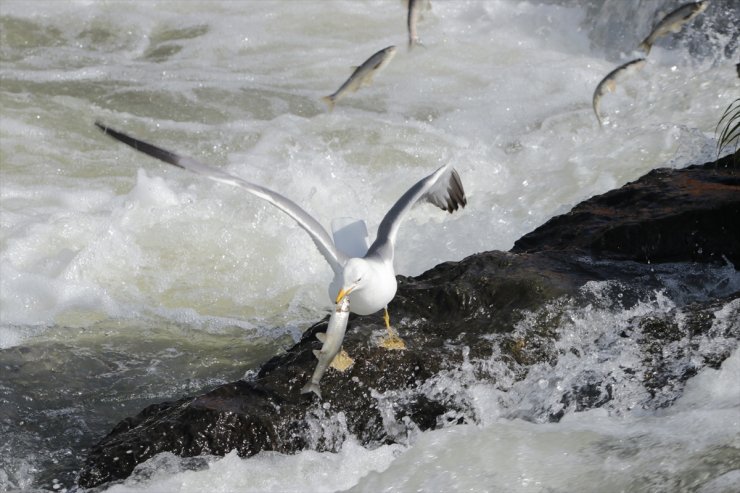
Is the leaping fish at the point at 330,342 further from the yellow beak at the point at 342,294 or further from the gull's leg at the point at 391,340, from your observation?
the gull's leg at the point at 391,340

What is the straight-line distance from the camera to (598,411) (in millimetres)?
4297

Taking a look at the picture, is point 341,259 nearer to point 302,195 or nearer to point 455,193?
point 455,193

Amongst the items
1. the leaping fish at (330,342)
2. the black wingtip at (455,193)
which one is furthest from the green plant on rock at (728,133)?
the leaping fish at (330,342)

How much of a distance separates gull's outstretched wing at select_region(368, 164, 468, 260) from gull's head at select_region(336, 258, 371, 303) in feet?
1.12

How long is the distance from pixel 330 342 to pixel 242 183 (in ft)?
2.51

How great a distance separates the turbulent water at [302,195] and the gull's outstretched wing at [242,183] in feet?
2.28

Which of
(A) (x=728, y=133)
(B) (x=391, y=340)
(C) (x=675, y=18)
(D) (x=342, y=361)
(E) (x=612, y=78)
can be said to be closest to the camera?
(D) (x=342, y=361)

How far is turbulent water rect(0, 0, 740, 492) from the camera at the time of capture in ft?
13.5

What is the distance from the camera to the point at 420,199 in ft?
17.7

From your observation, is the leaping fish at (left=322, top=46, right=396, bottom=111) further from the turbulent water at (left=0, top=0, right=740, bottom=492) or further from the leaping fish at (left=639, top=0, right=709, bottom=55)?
the leaping fish at (left=639, top=0, right=709, bottom=55)

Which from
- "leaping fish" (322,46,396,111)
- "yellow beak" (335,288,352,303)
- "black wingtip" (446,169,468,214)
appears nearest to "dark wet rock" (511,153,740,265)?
"black wingtip" (446,169,468,214)

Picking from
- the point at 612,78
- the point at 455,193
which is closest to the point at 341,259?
the point at 455,193

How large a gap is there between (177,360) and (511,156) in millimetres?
3946

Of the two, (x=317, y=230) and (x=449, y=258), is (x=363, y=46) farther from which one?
(x=317, y=230)
